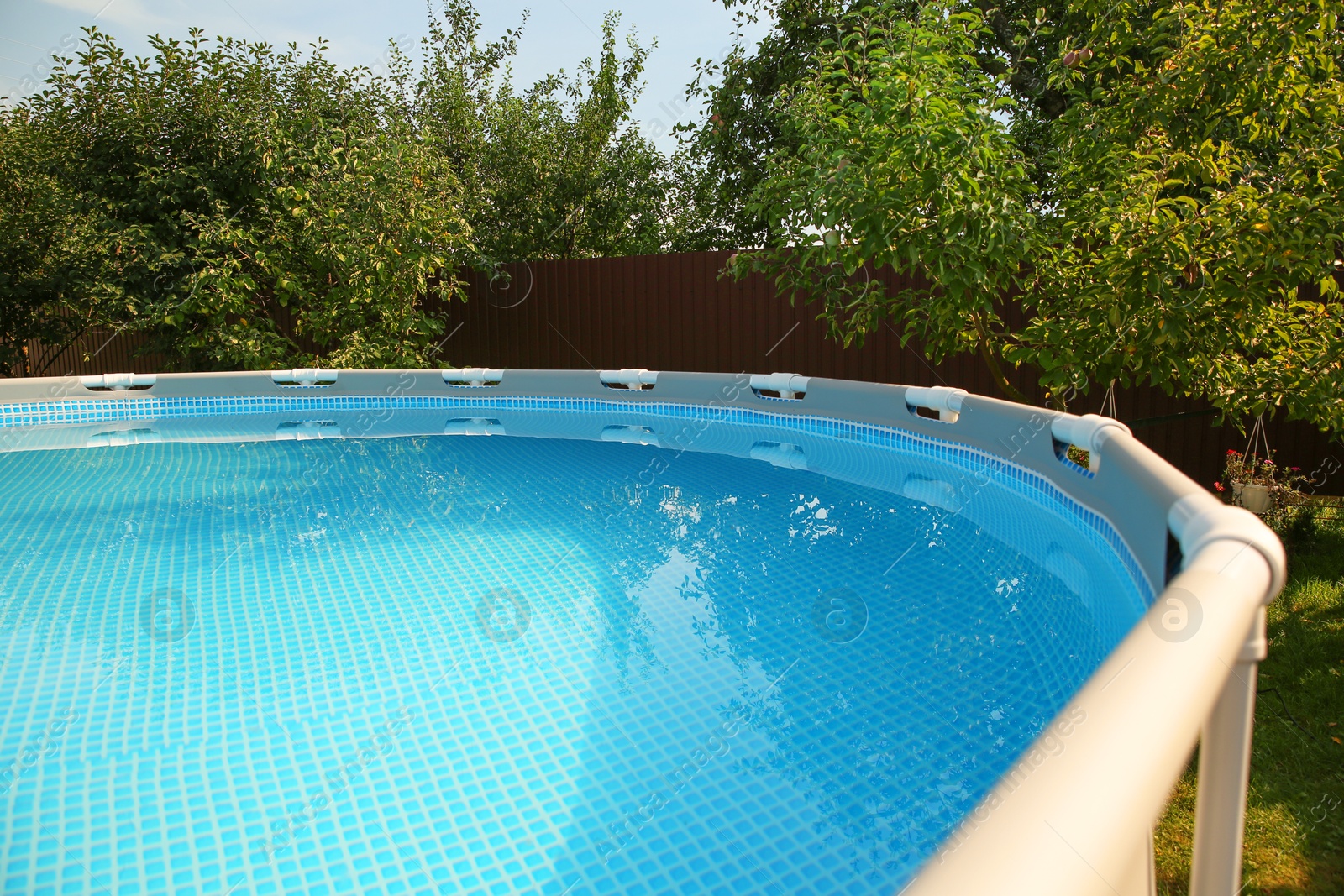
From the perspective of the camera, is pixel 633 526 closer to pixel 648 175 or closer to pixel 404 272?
pixel 404 272

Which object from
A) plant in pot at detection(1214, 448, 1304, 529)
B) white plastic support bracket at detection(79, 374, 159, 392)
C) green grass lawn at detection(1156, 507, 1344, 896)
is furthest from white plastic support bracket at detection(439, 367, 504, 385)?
green grass lawn at detection(1156, 507, 1344, 896)

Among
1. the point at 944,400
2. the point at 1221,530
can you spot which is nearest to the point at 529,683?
the point at 1221,530

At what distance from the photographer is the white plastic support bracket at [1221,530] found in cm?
103

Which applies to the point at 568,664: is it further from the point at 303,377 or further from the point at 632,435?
the point at 303,377

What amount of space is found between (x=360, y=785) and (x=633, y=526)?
7.42ft

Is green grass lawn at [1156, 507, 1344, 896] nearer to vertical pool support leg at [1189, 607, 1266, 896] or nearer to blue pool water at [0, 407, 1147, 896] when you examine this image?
blue pool water at [0, 407, 1147, 896]

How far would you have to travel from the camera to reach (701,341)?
8.74m

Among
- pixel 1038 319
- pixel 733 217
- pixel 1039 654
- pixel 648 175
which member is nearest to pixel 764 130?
pixel 733 217

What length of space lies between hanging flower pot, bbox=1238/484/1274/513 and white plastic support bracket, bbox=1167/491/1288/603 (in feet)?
11.8

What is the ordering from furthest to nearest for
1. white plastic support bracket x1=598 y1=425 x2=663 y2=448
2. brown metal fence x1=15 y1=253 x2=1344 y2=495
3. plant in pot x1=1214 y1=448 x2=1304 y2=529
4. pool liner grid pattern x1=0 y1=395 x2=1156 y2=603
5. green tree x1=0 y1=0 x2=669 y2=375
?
green tree x1=0 y1=0 x2=669 y2=375, white plastic support bracket x1=598 y1=425 x2=663 y2=448, brown metal fence x1=15 y1=253 x2=1344 y2=495, pool liner grid pattern x1=0 y1=395 x2=1156 y2=603, plant in pot x1=1214 y1=448 x2=1304 y2=529

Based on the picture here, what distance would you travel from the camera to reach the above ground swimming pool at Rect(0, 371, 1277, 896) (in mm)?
1674

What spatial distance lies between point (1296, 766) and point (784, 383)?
4.25 metres

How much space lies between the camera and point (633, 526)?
159 inches

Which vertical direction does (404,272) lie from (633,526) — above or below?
above
